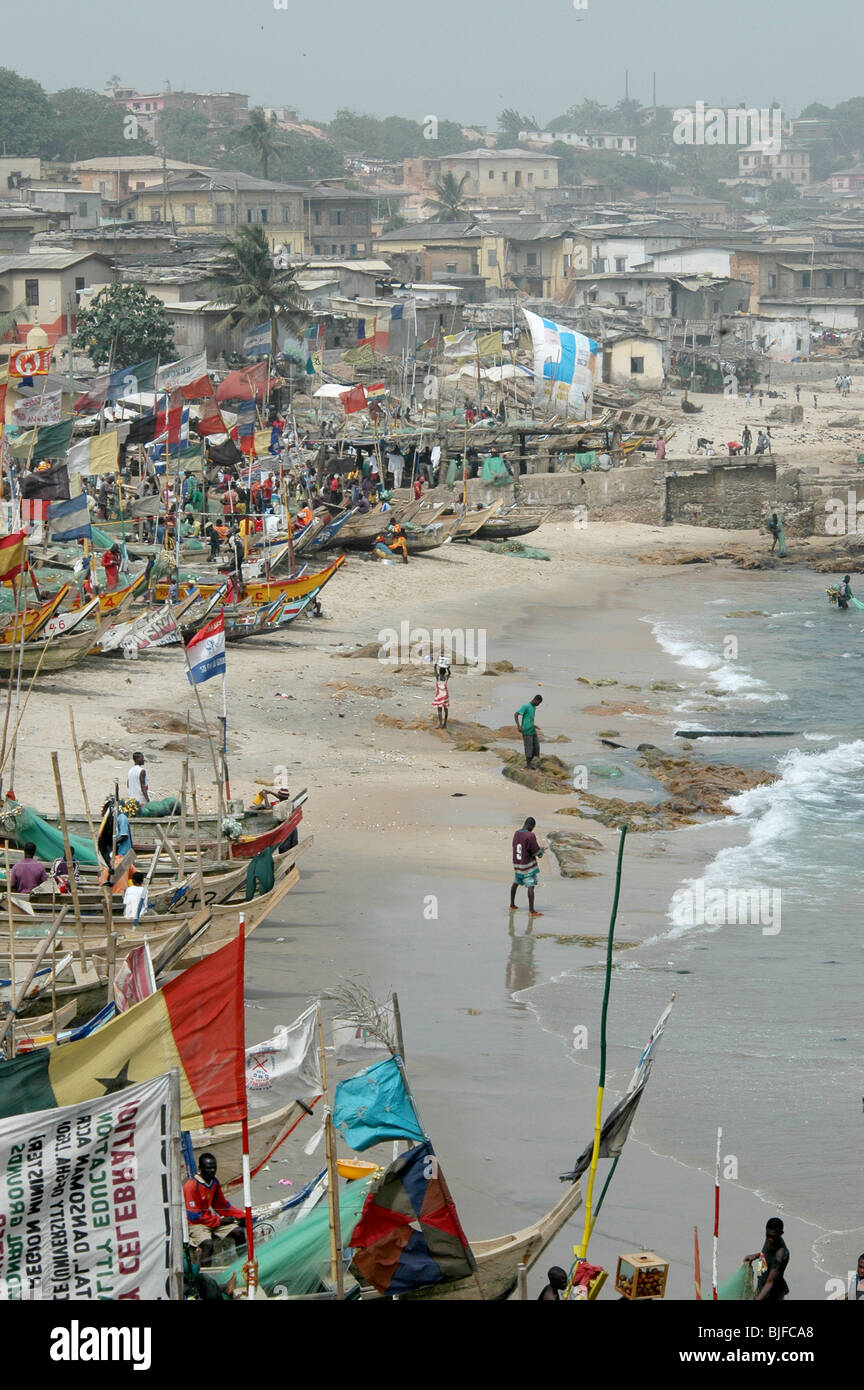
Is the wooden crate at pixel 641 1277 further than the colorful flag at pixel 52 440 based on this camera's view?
No

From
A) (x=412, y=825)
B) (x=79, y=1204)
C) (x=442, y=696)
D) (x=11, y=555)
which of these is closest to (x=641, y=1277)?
(x=79, y=1204)

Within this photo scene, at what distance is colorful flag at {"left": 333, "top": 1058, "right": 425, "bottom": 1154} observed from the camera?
857cm

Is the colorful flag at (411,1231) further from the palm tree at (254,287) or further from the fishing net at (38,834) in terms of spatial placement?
the palm tree at (254,287)

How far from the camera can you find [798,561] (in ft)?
148

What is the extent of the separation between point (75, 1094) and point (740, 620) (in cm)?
3002

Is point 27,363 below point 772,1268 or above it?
above

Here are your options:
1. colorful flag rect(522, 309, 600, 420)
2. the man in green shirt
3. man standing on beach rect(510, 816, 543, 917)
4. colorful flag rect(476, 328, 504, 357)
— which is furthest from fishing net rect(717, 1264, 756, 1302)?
colorful flag rect(522, 309, 600, 420)

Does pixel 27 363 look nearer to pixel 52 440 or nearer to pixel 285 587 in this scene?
pixel 285 587

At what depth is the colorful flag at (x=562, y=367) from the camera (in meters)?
Answer: 48.6

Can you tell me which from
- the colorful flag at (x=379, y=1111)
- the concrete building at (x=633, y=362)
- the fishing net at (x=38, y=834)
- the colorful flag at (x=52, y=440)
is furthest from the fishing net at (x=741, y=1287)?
the concrete building at (x=633, y=362)

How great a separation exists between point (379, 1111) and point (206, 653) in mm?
9683

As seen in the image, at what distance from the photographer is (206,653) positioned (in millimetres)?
17734

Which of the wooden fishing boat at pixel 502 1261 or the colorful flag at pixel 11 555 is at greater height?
the colorful flag at pixel 11 555

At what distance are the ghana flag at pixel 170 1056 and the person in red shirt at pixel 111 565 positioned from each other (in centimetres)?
2098
